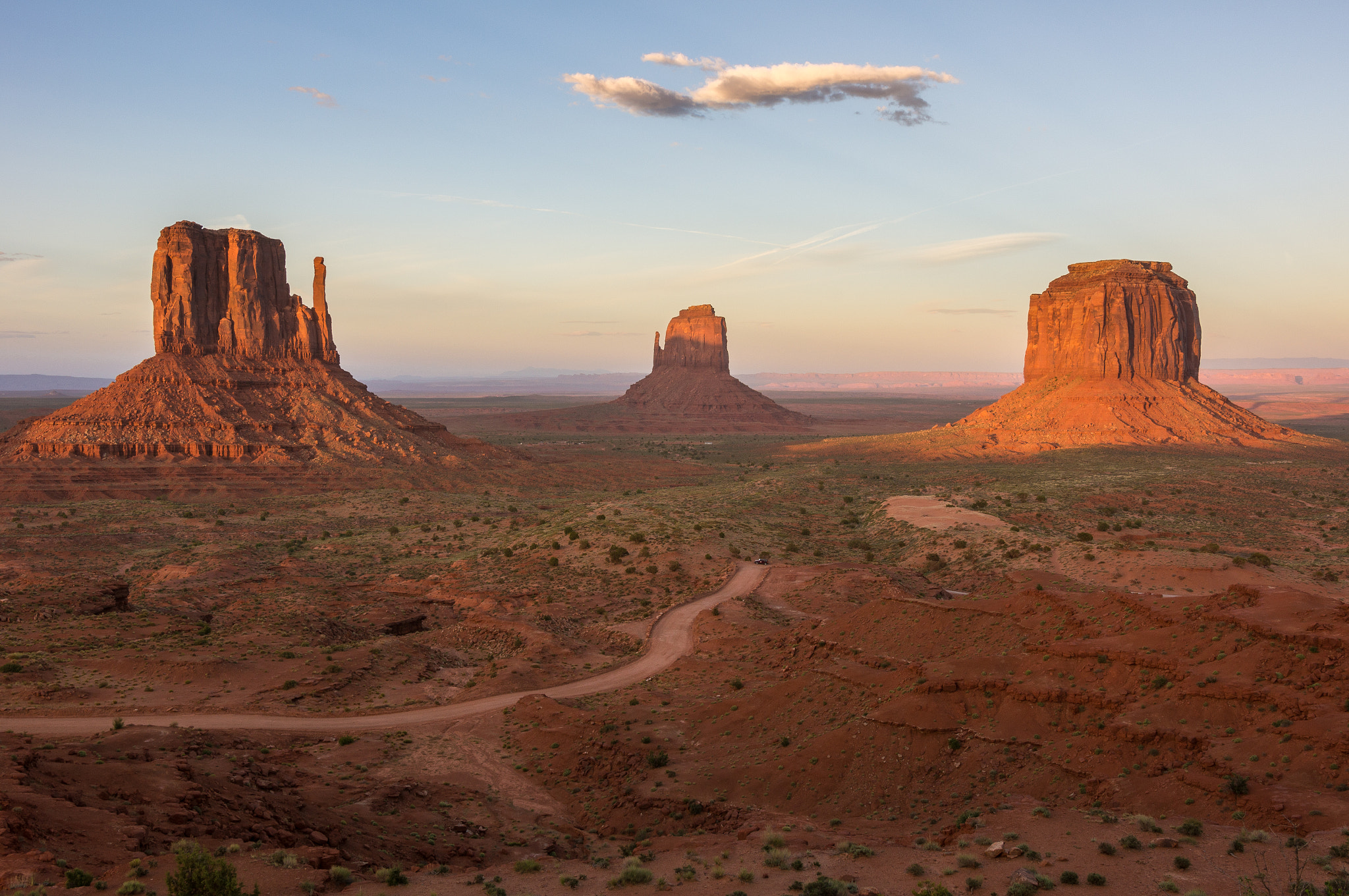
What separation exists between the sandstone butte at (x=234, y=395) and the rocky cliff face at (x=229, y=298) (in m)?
0.12

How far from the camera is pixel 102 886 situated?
583 inches

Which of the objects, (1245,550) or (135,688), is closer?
(135,688)

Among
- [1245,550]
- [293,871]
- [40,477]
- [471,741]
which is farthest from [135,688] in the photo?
[40,477]

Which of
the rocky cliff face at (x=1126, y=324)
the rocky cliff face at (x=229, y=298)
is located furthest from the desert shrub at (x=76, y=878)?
the rocky cliff face at (x=1126, y=324)

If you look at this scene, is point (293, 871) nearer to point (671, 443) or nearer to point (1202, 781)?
point (1202, 781)

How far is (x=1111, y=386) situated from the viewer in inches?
4528

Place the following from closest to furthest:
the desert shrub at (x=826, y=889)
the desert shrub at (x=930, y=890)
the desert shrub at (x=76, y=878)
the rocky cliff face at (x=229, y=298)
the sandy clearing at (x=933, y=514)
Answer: the desert shrub at (x=76, y=878) → the desert shrub at (x=930, y=890) → the desert shrub at (x=826, y=889) → the sandy clearing at (x=933, y=514) → the rocky cliff face at (x=229, y=298)

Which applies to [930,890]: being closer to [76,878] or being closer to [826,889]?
[826,889]

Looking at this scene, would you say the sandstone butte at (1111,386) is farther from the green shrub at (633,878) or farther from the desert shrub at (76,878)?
the desert shrub at (76,878)

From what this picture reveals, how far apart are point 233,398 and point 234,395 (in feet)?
2.53

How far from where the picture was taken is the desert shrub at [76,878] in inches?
572

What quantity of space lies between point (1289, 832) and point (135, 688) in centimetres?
3617

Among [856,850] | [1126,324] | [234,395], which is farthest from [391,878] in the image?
[1126,324]

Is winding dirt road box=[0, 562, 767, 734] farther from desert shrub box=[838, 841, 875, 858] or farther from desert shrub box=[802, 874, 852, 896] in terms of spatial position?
desert shrub box=[802, 874, 852, 896]
